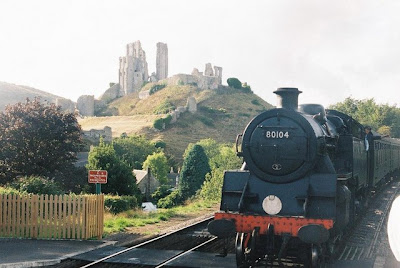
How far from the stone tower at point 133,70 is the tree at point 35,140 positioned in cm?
13499

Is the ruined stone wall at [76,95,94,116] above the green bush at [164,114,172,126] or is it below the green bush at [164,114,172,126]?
above

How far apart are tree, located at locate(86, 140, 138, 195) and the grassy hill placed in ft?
190

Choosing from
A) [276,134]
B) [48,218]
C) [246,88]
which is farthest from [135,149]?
[246,88]

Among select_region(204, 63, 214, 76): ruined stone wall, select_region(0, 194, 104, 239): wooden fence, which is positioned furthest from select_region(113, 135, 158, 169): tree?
select_region(204, 63, 214, 76): ruined stone wall

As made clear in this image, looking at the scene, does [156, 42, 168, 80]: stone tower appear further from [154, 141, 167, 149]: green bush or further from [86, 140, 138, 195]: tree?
[86, 140, 138, 195]: tree

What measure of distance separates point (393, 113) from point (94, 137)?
52886mm

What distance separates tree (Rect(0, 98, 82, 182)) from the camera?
22.9 metres

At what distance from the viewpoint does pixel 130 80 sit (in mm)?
160000

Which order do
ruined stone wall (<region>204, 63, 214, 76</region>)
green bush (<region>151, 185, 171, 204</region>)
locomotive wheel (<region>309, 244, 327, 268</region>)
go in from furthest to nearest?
ruined stone wall (<region>204, 63, 214, 76</region>)
green bush (<region>151, 185, 171, 204</region>)
locomotive wheel (<region>309, 244, 327, 268</region>)

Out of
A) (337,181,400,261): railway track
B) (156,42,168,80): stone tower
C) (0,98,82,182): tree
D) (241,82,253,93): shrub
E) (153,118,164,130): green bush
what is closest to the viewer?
(337,181,400,261): railway track

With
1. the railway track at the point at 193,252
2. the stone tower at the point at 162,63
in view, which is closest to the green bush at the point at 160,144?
the stone tower at the point at 162,63

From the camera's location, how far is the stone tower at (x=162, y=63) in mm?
164125

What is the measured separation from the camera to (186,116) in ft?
383

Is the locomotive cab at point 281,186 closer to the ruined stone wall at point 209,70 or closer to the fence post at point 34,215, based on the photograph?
the fence post at point 34,215
